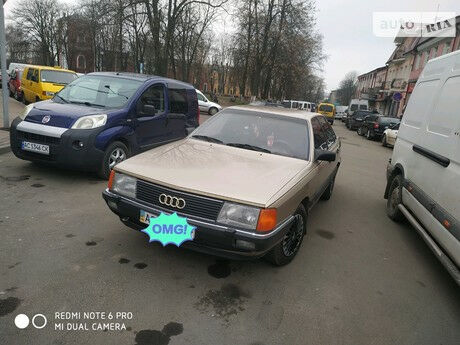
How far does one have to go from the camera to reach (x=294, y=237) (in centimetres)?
383

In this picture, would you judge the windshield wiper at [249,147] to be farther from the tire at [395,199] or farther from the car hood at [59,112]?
the car hood at [59,112]

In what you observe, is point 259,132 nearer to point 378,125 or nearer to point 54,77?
point 54,77

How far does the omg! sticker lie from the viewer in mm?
3063

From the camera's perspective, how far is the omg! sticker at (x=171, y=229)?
306 cm

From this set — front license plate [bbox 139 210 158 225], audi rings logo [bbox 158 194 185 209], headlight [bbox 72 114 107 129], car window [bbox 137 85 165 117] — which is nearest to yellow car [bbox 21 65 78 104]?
car window [bbox 137 85 165 117]

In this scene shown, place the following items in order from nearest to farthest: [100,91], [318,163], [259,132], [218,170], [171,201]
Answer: [171,201]
[218,170]
[318,163]
[259,132]
[100,91]

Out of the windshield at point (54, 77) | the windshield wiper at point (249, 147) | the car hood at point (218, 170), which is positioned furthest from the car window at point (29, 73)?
the windshield wiper at point (249, 147)

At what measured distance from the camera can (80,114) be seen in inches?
220

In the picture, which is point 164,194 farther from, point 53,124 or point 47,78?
point 47,78

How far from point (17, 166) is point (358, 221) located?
19.3 ft

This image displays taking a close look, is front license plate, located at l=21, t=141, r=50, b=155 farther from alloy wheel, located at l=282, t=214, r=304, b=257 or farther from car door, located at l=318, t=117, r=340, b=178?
car door, located at l=318, t=117, r=340, b=178

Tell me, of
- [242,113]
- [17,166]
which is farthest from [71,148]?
[242,113]

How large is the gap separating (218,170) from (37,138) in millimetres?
3568

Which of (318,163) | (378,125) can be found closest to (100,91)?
(318,163)
